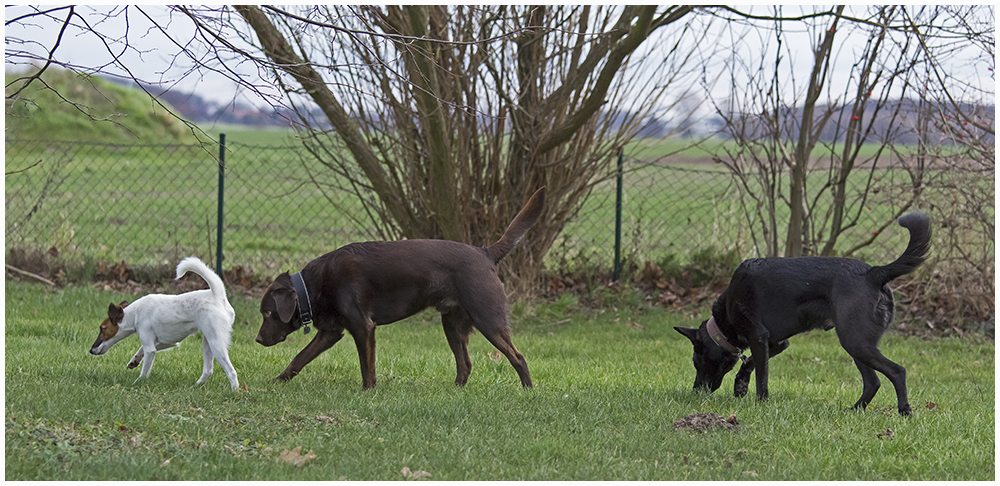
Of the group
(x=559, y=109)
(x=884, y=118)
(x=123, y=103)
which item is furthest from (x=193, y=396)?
(x=123, y=103)

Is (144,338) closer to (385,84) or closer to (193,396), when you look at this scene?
(193,396)

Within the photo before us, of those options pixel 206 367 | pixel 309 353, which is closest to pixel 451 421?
pixel 309 353

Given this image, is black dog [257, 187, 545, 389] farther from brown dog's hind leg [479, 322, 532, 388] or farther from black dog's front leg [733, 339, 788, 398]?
black dog's front leg [733, 339, 788, 398]

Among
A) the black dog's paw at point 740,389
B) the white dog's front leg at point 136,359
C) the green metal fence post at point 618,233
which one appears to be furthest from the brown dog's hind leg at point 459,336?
the green metal fence post at point 618,233

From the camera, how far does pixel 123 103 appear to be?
89.5 ft

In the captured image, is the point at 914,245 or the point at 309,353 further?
the point at 309,353

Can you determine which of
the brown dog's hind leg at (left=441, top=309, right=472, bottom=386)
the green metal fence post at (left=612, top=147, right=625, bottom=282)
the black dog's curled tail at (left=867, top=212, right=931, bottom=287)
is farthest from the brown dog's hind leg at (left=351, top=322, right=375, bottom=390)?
the green metal fence post at (left=612, top=147, right=625, bottom=282)

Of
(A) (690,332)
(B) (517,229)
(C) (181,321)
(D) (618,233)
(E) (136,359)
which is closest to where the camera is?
(C) (181,321)

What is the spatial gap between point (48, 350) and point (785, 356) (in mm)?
6194

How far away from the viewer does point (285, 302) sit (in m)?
5.54

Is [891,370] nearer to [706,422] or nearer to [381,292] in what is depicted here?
[706,422]

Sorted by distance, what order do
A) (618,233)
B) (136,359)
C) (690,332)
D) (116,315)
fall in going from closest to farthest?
(116,315), (136,359), (690,332), (618,233)

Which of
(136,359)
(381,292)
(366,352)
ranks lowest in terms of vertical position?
(136,359)

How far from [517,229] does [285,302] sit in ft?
5.19
